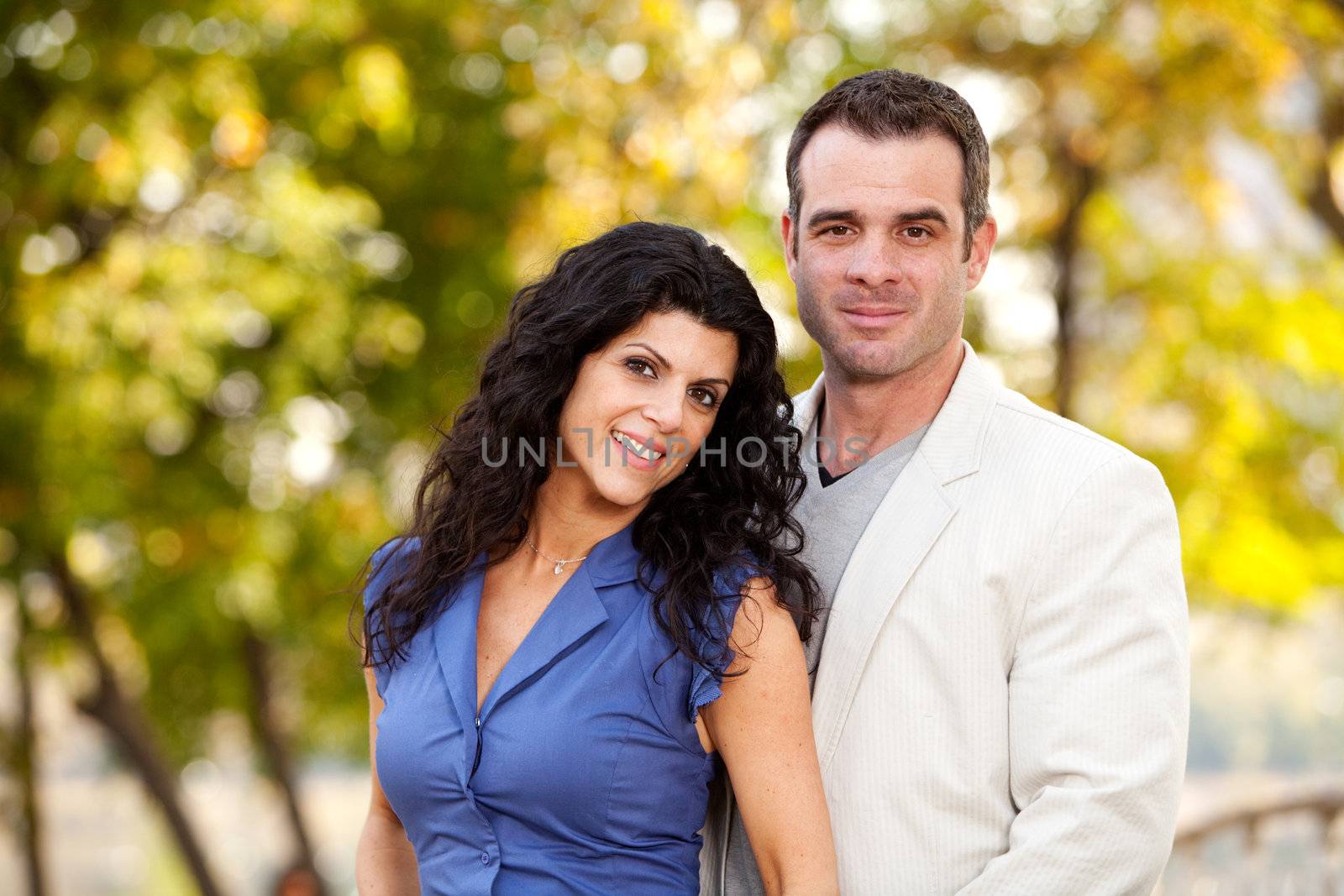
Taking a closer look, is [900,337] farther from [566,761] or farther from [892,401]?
[566,761]

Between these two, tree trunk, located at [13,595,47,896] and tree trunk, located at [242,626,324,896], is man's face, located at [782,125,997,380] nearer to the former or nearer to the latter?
tree trunk, located at [242,626,324,896]

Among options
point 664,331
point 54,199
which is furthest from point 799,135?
point 54,199

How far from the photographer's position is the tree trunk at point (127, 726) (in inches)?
349

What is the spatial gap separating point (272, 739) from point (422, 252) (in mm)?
4358

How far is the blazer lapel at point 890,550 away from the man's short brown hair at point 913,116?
382mm

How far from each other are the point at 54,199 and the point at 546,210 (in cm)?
272

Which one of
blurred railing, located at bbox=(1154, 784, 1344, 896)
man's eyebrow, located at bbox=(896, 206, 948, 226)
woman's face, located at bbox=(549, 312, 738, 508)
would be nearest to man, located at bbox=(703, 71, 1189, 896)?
man's eyebrow, located at bbox=(896, 206, 948, 226)

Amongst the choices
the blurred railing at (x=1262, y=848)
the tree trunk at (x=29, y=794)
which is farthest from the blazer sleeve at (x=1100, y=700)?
the tree trunk at (x=29, y=794)

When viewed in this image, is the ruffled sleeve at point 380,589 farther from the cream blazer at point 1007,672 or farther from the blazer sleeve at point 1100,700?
the blazer sleeve at point 1100,700

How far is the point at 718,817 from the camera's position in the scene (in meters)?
2.64

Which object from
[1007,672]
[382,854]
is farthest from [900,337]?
[382,854]

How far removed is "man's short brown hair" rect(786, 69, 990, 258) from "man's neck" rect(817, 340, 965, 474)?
0.24m

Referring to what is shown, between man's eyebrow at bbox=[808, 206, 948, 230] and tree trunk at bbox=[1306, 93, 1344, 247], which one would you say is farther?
tree trunk at bbox=[1306, 93, 1344, 247]

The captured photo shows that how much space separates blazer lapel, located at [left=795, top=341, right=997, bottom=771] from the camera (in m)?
2.48
